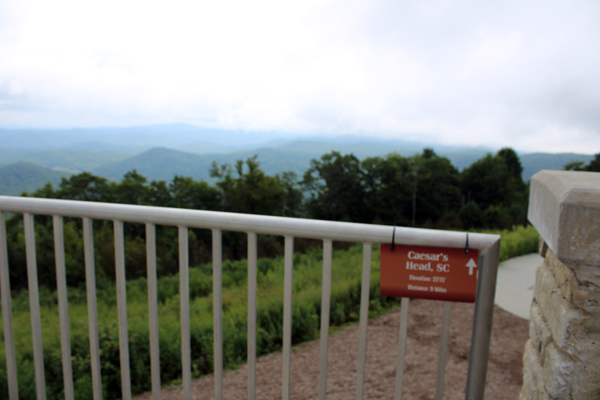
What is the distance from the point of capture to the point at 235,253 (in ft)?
87.9

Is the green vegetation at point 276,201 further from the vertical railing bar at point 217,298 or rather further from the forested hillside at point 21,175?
the forested hillside at point 21,175

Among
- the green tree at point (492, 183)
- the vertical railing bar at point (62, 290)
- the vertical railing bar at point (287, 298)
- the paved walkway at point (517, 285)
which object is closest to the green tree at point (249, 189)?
the green tree at point (492, 183)

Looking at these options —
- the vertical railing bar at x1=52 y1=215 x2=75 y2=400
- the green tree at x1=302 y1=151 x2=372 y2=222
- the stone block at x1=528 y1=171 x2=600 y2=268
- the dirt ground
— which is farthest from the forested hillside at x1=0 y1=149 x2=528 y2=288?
the stone block at x1=528 y1=171 x2=600 y2=268

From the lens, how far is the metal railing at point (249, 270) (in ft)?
3.98

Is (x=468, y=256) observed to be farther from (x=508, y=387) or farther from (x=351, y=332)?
(x=351, y=332)

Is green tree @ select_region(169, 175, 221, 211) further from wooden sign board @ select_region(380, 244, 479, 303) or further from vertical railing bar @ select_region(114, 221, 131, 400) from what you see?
wooden sign board @ select_region(380, 244, 479, 303)

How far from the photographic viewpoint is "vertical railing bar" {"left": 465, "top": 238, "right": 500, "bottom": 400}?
1186 millimetres

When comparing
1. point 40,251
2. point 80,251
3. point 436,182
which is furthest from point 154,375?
point 436,182

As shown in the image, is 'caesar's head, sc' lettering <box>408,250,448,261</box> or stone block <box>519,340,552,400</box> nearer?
'caesar's head, sc' lettering <box>408,250,448,261</box>

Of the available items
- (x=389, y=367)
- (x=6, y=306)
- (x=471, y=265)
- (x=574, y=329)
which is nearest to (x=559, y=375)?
(x=574, y=329)

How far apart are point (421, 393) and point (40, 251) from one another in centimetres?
2000

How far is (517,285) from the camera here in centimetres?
484

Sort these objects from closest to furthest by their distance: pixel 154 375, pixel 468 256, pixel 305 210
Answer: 1. pixel 468 256
2. pixel 154 375
3. pixel 305 210

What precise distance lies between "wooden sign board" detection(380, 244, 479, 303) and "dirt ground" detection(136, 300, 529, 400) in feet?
5.70
